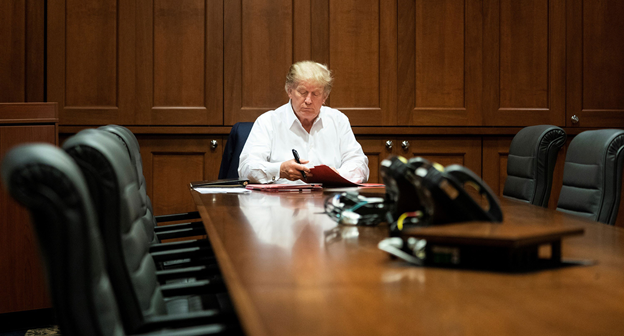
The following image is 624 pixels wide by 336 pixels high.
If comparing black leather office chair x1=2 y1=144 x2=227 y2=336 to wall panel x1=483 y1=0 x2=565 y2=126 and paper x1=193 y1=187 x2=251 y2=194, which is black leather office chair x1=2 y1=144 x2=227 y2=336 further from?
wall panel x1=483 y1=0 x2=565 y2=126

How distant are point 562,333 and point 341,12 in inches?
139

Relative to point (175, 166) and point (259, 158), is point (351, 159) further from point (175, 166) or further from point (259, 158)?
point (175, 166)

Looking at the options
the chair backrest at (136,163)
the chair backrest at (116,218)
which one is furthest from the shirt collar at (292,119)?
the chair backrest at (116,218)

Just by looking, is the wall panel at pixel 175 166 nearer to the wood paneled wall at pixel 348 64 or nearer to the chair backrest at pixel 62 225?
the wood paneled wall at pixel 348 64

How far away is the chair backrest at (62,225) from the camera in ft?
2.24

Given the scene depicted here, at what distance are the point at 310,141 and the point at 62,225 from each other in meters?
2.43

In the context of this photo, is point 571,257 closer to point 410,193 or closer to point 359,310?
point 410,193

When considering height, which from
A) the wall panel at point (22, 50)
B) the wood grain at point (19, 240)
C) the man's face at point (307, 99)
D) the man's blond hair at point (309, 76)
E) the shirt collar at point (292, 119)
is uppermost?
the wall panel at point (22, 50)

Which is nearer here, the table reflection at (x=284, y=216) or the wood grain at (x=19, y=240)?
the table reflection at (x=284, y=216)

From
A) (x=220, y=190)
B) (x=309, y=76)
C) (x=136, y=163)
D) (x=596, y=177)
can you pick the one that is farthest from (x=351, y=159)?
(x=136, y=163)

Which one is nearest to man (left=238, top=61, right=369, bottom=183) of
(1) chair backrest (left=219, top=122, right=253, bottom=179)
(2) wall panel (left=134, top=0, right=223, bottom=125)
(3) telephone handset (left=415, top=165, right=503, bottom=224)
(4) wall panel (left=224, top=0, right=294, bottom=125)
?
(1) chair backrest (left=219, top=122, right=253, bottom=179)

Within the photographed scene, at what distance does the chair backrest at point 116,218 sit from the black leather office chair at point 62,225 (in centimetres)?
23

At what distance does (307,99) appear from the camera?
3.01m

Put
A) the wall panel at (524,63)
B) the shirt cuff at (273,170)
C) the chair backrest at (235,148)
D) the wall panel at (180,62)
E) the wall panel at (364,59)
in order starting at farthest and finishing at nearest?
the wall panel at (524,63)
the wall panel at (364,59)
the wall panel at (180,62)
the chair backrest at (235,148)
the shirt cuff at (273,170)
